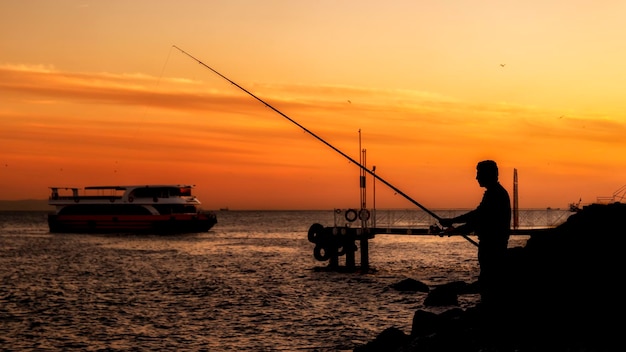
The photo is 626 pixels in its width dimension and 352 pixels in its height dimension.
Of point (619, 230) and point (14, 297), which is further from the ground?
point (619, 230)

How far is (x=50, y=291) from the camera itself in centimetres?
3200

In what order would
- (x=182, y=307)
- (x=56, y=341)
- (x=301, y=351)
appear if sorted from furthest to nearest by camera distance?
(x=182, y=307) → (x=56, y=341) → (x=301, y=351)

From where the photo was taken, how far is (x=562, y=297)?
30.1 feet

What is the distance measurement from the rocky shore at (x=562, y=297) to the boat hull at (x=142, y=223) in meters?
72.1

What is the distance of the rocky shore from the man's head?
5.98 feet

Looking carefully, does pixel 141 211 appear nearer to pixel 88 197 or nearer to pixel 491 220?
pixel 88 197

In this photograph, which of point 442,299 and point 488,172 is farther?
point 442,299

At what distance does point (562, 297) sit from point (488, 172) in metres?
2.09

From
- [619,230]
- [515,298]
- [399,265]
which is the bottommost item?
[399,265]

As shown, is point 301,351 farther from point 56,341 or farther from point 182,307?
point 182,307

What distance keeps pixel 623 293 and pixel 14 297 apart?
27.0 metres

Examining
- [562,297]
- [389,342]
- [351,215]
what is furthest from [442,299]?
[351,215]

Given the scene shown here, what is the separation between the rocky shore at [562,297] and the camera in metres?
8.57

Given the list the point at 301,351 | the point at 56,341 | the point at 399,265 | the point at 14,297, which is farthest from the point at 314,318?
the point at 399,265
